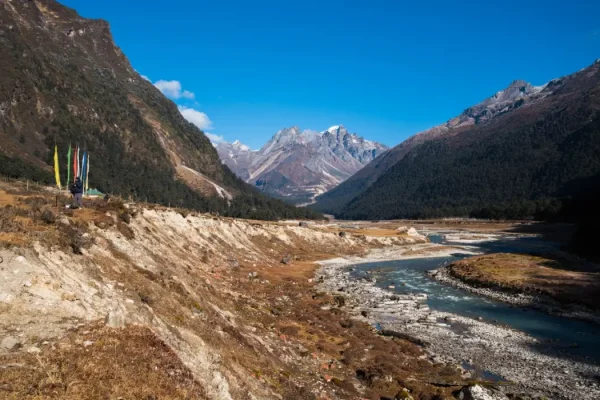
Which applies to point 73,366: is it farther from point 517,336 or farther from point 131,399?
point 517,336

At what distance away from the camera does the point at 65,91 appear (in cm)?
18112

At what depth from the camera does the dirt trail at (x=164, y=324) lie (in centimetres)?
1389

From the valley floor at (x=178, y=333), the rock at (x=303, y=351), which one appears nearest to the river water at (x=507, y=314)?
the valley floor at (x=178, y=333)

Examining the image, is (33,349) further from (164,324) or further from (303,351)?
(303,351)

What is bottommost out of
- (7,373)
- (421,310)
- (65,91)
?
(421,310)

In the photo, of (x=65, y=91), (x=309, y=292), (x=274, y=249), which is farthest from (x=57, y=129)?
(x=309, y=292)

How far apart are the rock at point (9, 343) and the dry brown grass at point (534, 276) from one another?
186 feet

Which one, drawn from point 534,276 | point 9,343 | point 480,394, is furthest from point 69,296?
point 534,276

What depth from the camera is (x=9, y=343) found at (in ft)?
41.8

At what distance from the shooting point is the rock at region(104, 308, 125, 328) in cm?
1580

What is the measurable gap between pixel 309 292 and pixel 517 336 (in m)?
26.0

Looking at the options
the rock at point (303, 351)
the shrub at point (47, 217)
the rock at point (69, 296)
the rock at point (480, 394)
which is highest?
the shrub at point (47, 217)

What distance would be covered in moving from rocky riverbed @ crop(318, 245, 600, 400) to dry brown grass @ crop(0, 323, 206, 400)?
2220cm

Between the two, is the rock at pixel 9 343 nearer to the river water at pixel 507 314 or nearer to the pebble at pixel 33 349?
the pebble at pixel 33 349
